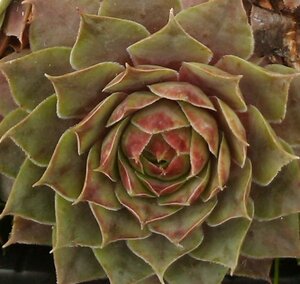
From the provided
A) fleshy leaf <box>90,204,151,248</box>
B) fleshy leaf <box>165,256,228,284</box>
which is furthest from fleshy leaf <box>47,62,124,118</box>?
fleshy leaf <box>165,256,228,284</box>

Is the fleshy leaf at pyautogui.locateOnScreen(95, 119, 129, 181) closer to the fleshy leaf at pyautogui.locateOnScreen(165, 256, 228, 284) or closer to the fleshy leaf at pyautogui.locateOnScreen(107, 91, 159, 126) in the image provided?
the fleshy leaf at pyautogui.locateOnScreen(107, 91, 159, 126)

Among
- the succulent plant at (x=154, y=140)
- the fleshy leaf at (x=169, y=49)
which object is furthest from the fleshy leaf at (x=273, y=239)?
the fleshy leaf at (x=169, y=49)

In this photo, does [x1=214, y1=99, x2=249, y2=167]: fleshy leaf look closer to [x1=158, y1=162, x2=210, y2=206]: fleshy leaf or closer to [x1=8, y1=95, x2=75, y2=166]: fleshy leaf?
[x1=158, y1=162, x2=210, y2=206]: fleshy leaf

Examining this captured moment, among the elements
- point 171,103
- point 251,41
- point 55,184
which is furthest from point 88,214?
point 251,41

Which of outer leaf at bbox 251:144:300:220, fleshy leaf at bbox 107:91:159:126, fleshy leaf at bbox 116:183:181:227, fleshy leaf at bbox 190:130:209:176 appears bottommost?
outer leaf at bbox 251:144:300:220

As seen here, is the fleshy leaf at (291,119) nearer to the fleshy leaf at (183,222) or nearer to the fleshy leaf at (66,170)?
the fleshy leaf at (183,222)

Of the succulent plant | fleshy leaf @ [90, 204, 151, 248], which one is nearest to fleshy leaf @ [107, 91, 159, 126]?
the succulent plant

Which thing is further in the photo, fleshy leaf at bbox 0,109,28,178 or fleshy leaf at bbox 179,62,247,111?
fleshy leaf at bbox 0,109,28,178

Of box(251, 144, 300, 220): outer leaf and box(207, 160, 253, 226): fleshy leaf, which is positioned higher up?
box(207, 160, 253, 226): fleshy leaf

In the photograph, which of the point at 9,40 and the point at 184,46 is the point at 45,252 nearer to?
the point at 9,40
